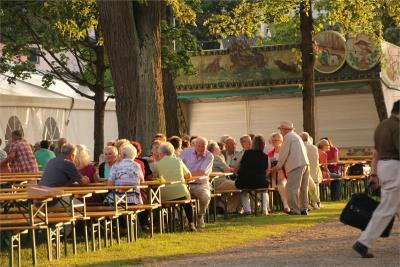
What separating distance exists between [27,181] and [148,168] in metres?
1.90

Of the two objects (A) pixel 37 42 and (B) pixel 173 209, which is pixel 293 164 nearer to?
(B) pixel 173 209

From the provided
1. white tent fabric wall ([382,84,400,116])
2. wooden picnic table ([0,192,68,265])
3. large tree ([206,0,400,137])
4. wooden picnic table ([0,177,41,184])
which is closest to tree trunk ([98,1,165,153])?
wooden picnic table ([0,177,41,184])

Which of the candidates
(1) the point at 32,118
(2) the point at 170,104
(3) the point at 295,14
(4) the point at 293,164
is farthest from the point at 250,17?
(4) the point at 293,164

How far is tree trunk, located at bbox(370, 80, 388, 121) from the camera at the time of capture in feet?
116

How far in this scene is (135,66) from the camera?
19.3 metres

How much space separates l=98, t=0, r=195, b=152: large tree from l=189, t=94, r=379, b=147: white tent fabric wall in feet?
59.6

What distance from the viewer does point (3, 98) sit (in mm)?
26234

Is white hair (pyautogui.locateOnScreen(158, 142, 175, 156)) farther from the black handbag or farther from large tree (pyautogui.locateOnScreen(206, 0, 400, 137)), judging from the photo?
large tree (pyautogui.locateOnScreen(206, 0, 400, 137))

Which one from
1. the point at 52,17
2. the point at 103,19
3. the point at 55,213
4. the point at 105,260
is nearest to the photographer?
the point at 105,260

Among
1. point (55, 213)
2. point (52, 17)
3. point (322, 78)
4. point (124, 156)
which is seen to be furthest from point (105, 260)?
A: point (322, 78)

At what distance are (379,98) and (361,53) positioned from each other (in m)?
1.60

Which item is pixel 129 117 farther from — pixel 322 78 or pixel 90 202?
pixel 322 78

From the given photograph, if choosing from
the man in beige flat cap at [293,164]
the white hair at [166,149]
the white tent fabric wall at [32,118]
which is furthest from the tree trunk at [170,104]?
the white hair at [166,149]

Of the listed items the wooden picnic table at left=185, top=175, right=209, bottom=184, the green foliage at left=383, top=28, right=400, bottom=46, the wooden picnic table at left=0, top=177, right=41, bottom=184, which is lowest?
the wooden picnic table at left=185, top=175, right=209, bottom=184
